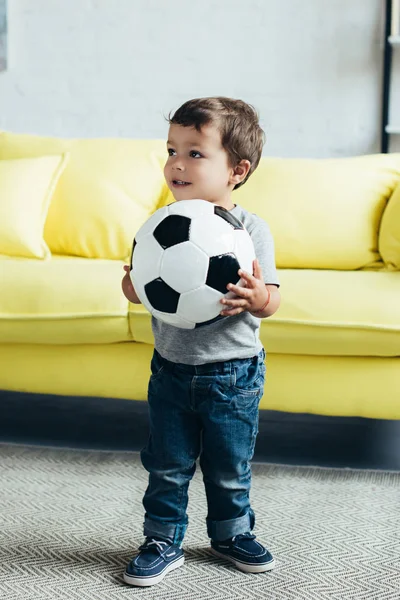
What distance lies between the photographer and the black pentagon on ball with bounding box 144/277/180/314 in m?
Answer: 1.20

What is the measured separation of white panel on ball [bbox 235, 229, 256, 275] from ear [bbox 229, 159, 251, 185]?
0.40 feet

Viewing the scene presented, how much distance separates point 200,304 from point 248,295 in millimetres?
76

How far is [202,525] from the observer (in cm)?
154

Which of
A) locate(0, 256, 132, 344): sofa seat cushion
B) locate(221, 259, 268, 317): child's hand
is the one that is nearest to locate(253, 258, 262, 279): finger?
locate(221, 259, 268, 317): child's hand

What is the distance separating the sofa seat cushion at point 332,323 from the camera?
1798 millimetres

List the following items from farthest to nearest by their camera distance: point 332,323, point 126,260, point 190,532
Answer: point 126,260, point 332,323, point 190,532

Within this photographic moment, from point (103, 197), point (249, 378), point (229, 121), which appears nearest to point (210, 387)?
point (249, 378)

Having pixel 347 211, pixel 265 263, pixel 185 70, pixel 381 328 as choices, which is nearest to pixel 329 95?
pixel 185 70

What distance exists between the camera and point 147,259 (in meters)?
1.22

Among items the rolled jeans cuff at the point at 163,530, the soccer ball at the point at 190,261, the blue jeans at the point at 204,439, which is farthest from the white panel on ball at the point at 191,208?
the rolled jeans cuff at the point at 163,530

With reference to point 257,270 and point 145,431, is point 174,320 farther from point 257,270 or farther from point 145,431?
point 145,431

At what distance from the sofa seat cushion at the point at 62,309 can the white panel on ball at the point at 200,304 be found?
69 cm

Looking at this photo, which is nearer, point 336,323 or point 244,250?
point 244,250

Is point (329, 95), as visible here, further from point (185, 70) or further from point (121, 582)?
point (121, 582)
